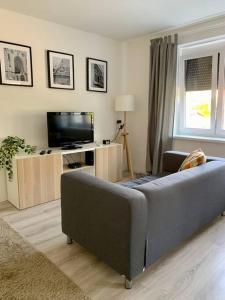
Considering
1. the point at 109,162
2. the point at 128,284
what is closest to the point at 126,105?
the point at 109,162

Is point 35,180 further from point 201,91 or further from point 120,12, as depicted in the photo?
point 201,91

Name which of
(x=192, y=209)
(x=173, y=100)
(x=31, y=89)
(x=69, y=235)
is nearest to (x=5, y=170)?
(x=31, y=89)

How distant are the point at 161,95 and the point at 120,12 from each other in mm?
1328

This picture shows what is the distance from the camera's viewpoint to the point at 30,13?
2990 millimetres

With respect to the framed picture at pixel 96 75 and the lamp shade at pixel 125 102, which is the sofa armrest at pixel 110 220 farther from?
the framed picture at pixel 96 75

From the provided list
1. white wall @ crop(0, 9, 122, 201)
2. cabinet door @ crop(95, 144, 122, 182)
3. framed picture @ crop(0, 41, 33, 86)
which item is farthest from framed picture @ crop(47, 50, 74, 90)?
cabinet door @ crop(95, 144, 122, 182)

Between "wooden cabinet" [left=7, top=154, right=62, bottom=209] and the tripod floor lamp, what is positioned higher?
the tripod floor lamp

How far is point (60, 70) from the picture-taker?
11.3 ft

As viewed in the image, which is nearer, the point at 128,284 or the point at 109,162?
the point at 128,284

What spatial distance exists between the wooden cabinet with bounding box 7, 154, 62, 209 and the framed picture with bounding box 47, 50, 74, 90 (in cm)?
113

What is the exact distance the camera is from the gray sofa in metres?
1.49

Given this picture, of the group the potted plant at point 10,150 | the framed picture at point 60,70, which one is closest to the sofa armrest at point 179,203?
the potted plant at point 10,150

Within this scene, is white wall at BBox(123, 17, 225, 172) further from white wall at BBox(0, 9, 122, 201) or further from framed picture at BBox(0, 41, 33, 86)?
framed picture at BBox(0, 41, 33, 86)

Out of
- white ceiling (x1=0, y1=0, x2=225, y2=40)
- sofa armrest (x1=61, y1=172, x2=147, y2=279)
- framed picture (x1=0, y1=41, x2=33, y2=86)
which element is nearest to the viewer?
sofa armrest (x1=61, y1=172, x2=147, y2=279)
